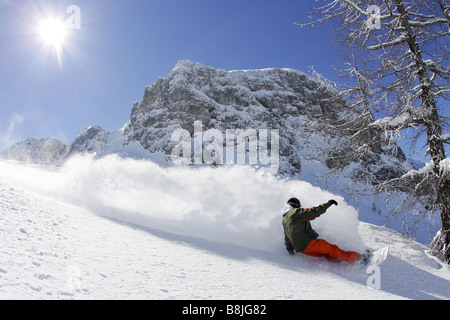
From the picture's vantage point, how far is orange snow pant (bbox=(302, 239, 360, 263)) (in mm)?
3832

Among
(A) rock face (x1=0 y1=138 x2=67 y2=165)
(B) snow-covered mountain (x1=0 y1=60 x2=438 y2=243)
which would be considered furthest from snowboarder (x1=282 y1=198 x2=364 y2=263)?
(A) rock face (x1=0 y1=138 x2=67 y2=165)

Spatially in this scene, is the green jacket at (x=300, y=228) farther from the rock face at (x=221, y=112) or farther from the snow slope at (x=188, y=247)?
the rock face at (x=221, y=112)

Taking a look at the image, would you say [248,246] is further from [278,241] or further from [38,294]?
[38,294]

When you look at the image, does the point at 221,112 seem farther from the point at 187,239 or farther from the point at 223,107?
the point at 187,239

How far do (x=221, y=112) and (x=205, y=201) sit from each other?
1851 inches

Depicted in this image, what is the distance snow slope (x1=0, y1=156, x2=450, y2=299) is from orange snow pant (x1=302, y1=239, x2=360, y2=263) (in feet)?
0.36

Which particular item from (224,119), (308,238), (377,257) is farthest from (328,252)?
(224,119)

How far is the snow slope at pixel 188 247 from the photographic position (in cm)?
223

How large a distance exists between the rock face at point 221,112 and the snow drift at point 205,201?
107 ft

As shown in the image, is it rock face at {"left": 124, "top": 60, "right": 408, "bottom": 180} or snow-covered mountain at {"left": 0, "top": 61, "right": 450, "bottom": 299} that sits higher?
rock face at {"left": 124, "top": 60, "right": 408, "bottom": 180}

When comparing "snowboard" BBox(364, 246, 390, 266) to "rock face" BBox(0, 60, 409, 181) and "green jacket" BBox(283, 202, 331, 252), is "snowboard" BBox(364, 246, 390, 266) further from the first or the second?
"rock face" BBox(0, 60, 409, 181)

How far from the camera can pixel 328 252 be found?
3.94 meters

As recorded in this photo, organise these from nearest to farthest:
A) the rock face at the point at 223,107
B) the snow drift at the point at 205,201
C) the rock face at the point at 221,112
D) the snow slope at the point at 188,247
Answer: 1. the snow slope at the point at 188,247
2. the snow drift at the point at 205,201
3. the rock face at the point at 221,112
4. the rock face at the point at 223,107

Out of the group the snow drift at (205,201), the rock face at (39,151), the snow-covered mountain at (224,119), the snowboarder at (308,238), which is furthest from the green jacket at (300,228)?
the rock face at (39,151)
